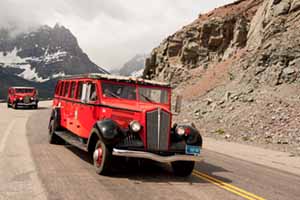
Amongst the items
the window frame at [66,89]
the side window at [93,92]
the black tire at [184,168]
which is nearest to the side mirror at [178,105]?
the black tire at [184,168]

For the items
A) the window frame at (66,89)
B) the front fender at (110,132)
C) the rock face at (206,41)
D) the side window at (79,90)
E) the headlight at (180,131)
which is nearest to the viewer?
the front fender at (110,132)

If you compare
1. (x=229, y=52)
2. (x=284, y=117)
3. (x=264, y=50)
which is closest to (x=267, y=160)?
(x=284, y=117)

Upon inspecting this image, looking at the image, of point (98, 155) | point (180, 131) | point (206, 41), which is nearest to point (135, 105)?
point (180, 131)

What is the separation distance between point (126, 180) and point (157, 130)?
135 cm

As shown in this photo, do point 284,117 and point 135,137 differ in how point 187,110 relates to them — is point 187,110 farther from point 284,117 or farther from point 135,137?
point 135,137

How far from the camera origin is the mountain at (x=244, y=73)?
21.0 meters

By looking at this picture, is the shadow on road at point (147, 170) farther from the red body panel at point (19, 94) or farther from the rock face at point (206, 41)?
the rock face at point (206, 41)

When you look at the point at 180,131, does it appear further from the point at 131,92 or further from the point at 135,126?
the point at 131,92

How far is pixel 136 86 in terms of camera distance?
10.2 metres

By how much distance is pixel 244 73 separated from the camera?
94.9 ft

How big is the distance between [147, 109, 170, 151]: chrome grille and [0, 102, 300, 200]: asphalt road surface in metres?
0.75

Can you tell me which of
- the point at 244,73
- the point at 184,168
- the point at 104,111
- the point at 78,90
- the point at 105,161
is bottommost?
the point at 184,168

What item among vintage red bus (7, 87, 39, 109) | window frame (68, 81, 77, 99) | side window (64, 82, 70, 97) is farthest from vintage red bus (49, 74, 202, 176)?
vintage red bus (7, 87, 39, 109)

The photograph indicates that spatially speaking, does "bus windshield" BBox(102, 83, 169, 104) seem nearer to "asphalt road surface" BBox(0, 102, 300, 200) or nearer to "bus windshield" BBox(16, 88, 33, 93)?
"asphalt road surface" BBox(0, 102, 300, 200)
